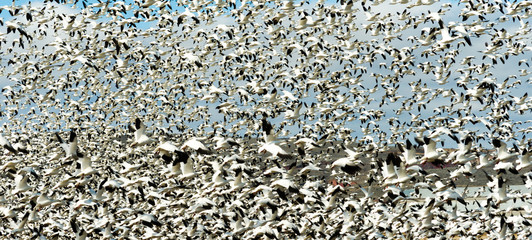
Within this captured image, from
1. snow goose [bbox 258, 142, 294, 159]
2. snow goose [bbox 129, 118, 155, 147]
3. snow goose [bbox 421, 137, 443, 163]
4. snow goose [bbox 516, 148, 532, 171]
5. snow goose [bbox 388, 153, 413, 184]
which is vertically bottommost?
snow goose [bbox 516, 148, 532, 171]

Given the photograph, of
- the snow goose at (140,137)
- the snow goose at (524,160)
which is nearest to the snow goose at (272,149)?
the snow goose at (140,137)

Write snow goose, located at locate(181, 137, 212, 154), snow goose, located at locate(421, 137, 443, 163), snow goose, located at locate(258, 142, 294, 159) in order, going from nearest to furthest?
snow goose, located at locate(181, 137, 212, 154) < snow goose, located at locate(258, 142, 294, 159) < snow goose, located at locate(421, 137, 443, 163)

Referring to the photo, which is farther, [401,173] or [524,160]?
[524,160]

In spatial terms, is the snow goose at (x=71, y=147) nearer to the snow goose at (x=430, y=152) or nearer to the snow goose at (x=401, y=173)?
the snow goose at (x=401, y=173)

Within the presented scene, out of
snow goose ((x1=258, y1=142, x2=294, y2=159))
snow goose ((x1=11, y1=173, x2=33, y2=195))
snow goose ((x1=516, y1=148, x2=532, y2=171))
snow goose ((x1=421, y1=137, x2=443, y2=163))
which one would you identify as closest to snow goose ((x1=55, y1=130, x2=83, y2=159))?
snow goose ((x1=11, y1=173, x2=33, y2=195))

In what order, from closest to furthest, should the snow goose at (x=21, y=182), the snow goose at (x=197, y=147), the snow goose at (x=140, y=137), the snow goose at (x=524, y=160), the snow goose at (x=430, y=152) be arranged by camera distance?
1. the snow goose at (x=197, y=147)
2. the snow goose at (x=140, y=137)
3. the snow goose at (x=430, y=152)
4. the snow goose at (x=21, y=182)
5. the snow goose at (x=524, y=160)

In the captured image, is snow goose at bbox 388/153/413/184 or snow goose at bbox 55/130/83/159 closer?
snow goose at bbox 55/130/83/159

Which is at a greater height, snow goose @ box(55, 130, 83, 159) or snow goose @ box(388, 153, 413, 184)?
snow goose @ box(55, 130, 83, 159)

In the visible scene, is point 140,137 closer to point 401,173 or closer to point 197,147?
point 197,147

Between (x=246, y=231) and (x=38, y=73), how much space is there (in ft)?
57.6

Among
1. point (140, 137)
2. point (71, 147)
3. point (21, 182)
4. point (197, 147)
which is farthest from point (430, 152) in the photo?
point (21, 182)

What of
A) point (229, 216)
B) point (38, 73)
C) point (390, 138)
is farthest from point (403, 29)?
point (38, 73)

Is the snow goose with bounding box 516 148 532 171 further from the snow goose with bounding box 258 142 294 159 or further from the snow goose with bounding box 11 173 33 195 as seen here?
the snow goose with bounding box 11 173 33 195

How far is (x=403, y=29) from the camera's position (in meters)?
32.8
